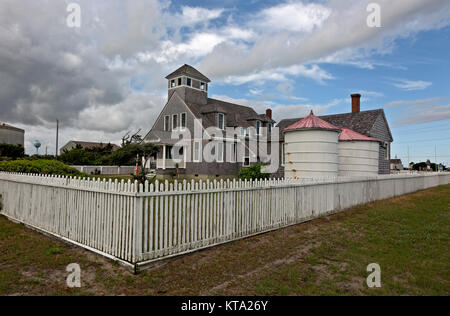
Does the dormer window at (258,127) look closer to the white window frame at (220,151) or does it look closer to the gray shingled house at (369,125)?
the gray shingled house at (369,125)

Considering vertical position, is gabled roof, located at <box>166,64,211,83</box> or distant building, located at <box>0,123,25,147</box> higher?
gabled roof, located at <box>166,64,211,83</box>

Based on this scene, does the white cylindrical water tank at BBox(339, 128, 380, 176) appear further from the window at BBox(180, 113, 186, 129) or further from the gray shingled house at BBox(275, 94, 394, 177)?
the window at BBox(180, 113, 186, 129)

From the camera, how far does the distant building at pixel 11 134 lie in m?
48.9

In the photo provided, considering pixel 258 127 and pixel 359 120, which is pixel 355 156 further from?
pixel 258 127

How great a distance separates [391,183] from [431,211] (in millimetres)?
5549

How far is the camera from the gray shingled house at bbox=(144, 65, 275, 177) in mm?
26984

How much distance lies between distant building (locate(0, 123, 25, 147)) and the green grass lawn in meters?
51.2

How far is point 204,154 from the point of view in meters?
26.6

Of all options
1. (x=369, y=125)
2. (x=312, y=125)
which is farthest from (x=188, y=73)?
(x=312, y=125)

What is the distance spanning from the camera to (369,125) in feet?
83.3

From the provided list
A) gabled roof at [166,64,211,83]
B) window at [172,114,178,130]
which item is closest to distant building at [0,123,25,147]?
window at [172,114,178,130]
